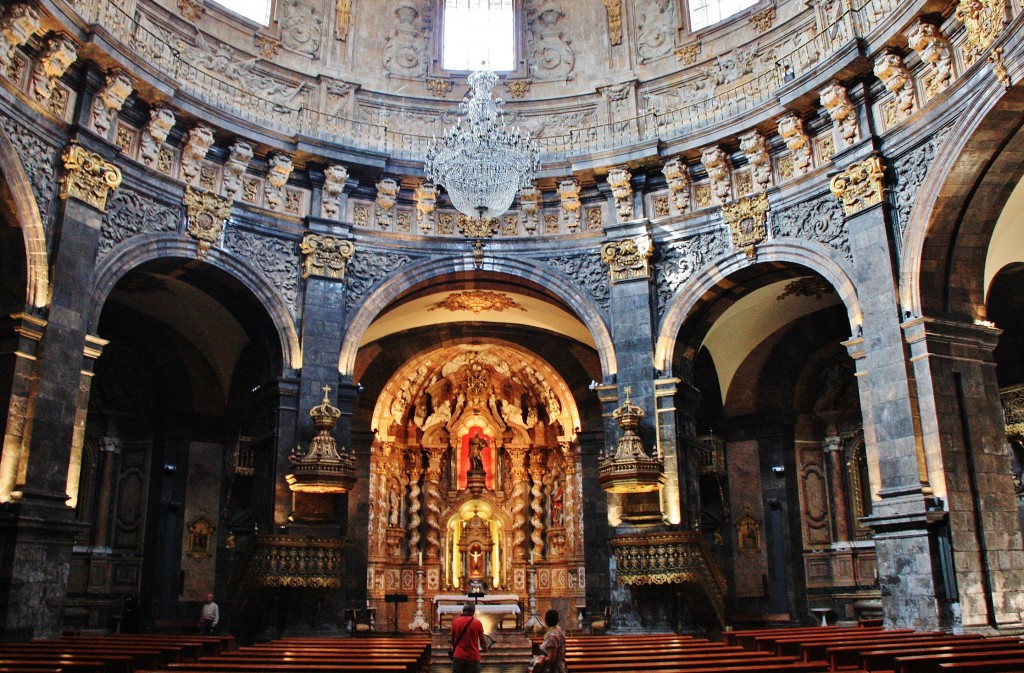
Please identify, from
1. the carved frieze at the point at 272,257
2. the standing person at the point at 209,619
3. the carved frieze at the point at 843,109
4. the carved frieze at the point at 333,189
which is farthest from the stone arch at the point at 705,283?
the standing person at the point at 209,619

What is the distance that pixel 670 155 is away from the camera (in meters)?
16.7

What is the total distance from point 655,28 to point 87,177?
11029mm

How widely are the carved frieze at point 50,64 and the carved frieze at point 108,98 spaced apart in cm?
77

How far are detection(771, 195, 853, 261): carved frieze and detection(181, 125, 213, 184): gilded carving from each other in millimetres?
9631

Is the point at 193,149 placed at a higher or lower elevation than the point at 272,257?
higher

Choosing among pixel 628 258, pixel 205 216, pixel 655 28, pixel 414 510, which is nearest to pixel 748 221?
pixel 628 258

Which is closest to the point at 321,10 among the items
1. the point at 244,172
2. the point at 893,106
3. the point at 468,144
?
the point at 244,172

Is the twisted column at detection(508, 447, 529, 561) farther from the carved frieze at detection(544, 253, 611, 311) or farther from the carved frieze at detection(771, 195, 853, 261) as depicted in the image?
the carved frieze at detection(771, 195, 853, 261)

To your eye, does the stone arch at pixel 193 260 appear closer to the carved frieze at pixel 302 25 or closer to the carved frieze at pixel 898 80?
the carved frieze at pixel 302 25

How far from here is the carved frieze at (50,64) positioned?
1305 cm

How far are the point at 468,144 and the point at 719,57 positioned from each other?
6.03 metres

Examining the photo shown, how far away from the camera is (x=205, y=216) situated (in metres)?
15.6

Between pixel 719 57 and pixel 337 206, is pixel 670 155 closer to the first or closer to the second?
pixel 719 57

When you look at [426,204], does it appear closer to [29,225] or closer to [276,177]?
[276,177]
